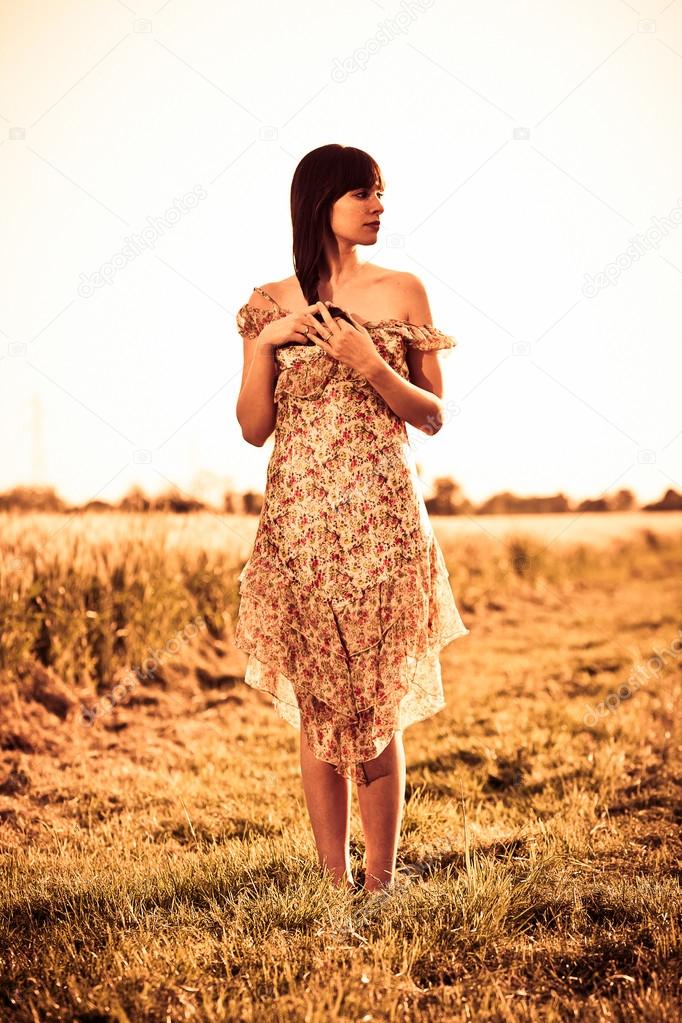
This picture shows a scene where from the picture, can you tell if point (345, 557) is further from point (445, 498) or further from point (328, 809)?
point (445, 498)

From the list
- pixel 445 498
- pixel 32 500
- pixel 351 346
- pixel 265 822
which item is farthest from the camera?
pixel 445 498

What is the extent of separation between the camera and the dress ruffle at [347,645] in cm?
295

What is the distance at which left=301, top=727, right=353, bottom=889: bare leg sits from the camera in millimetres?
3066

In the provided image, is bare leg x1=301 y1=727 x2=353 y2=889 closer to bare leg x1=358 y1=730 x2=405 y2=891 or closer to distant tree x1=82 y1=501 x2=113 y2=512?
bare leg x1=358 y1=730 x2=405 y2=891

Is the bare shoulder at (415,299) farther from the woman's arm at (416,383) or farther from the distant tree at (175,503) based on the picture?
the distant tree at (175,503)

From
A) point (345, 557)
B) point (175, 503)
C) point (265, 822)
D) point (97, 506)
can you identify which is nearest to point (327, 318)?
point (345, 557)

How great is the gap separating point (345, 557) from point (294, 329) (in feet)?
2.24

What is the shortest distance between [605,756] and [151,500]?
3.82m

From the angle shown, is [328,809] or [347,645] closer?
[347,645]

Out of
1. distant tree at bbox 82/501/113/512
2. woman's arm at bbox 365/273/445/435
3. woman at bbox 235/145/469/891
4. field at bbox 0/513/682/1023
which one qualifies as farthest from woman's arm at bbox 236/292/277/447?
distant tree at bbox 82/501/113/512

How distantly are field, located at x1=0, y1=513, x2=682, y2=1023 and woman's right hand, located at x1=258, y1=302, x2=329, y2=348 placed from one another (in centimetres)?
159

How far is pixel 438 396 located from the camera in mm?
3104

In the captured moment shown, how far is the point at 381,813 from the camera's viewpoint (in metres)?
3.01

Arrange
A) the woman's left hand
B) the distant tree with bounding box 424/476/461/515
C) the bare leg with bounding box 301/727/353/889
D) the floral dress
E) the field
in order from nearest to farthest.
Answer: the field
the woman's left hand
the floral dress
the bare leg with bounding box 301/727/353/889
the distant tree with bounding box 424/476/461/515
